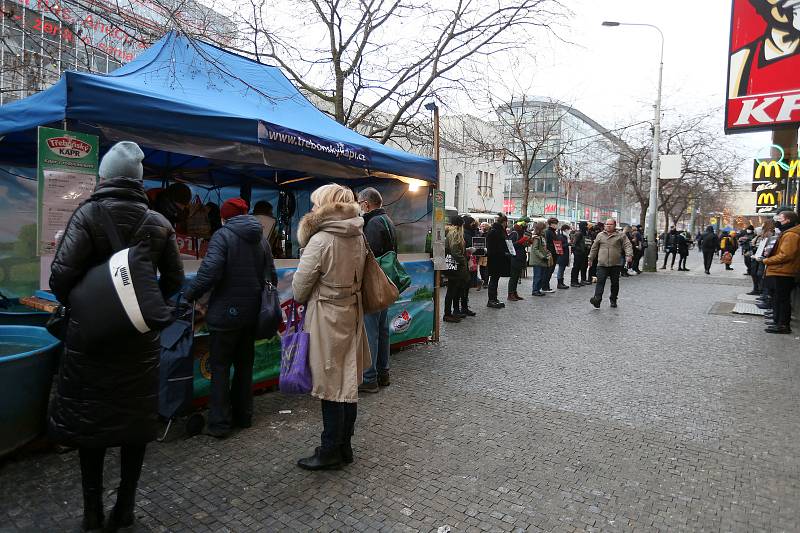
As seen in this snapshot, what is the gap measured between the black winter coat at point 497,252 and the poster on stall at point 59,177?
738 centimetres

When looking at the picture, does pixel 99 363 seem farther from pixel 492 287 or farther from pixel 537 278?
pixel 537 278

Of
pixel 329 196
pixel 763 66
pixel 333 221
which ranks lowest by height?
pixel 333 221

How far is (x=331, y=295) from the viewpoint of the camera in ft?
10.2

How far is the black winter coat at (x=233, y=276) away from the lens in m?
3.57

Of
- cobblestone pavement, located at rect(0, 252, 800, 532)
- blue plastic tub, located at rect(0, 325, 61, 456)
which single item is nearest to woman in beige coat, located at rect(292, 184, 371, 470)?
cobblestone pavement, located at rect(0, 252, 800, 532)

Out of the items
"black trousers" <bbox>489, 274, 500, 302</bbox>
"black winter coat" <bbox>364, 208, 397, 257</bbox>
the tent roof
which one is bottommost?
"black trousers" <bbox>489, 274, 500, 302</bbox>

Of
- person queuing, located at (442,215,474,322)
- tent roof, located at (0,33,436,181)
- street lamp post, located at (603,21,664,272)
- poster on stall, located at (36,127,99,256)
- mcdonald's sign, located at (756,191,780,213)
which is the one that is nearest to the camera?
poster on stall, located at (36,127,99,256)

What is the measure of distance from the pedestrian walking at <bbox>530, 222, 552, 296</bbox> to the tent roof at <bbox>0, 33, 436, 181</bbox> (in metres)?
5.81

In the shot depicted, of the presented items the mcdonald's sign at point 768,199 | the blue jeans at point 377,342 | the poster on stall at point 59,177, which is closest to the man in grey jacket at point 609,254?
the blue jeans at point 377,342

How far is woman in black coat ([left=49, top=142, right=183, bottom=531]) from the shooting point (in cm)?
230

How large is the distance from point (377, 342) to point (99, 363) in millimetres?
2739

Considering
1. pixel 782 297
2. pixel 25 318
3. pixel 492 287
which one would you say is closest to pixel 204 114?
pixel 25 318

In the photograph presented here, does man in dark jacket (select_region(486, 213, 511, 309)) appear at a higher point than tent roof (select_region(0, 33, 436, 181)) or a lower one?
lower

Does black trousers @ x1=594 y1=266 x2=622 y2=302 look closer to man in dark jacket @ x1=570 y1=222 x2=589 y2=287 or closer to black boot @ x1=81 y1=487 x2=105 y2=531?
man in dark jacket @ x1=570 y1=222 x2=589 y2=287
